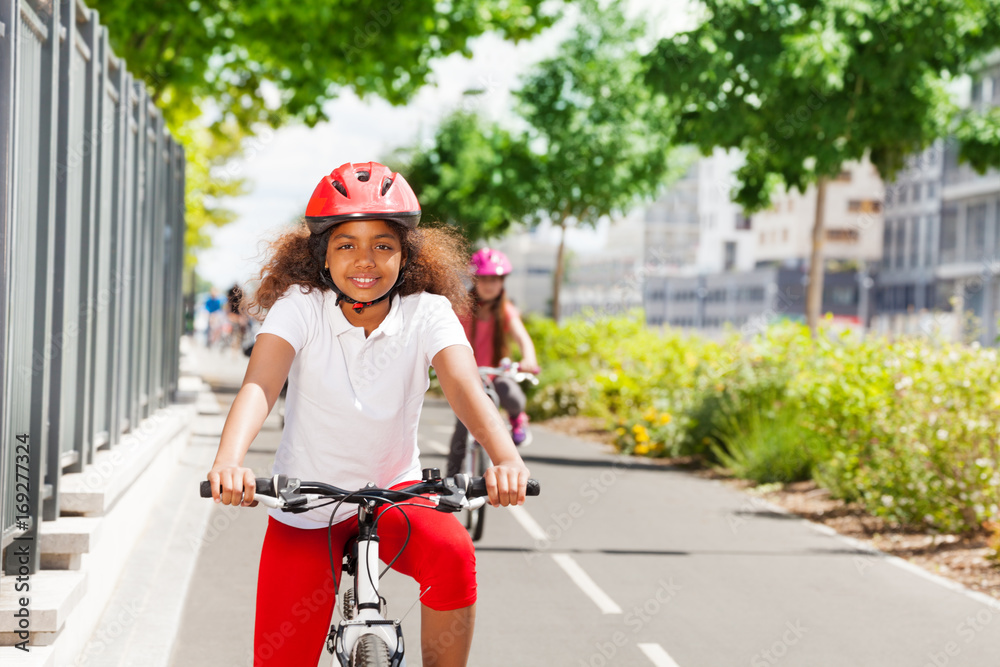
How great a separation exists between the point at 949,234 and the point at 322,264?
56747 millimetres

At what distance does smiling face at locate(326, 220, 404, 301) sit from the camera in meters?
3.03

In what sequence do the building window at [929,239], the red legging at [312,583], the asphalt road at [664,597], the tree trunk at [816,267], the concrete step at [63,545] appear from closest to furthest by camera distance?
the red legging at [312,583] → the concrete step at [63,545] → the asphalt road at [664,597] → the tree trunk at [816,267] → the building window at [929,239]

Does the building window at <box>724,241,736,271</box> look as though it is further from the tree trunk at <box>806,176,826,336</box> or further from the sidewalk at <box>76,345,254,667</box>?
the sidewalk at <box>76,345,254,667</box>

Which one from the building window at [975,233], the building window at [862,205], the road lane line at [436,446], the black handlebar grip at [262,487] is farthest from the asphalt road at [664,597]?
the building window at [862,205]

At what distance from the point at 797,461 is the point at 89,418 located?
673 centimetres

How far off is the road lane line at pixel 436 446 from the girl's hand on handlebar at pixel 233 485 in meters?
9.74

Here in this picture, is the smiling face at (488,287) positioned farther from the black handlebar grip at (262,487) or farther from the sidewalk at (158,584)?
the black handlebar grip at (262,487)

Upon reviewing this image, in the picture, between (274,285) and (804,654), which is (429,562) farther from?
(804,654)

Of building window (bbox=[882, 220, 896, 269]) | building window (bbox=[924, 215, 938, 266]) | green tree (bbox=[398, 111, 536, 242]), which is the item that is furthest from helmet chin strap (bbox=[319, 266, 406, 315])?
building window (bbox=[882, 220, 896, 269])

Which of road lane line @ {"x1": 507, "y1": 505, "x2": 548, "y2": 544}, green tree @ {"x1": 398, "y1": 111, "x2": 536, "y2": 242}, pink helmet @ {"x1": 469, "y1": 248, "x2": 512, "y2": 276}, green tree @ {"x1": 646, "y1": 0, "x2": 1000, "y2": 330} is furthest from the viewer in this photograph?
green tree @ {"x1": 398, "y1": 111, "x2": 536, "y2": 242}

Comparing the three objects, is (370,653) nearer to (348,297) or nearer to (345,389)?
(345,389)

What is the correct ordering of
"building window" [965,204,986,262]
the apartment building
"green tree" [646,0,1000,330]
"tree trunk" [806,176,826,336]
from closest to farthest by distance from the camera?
"green tree" [646,0,1000,330] → "tree trunk" [806,176,826,336] → "building window" [965,204,986,262] → the apartment building

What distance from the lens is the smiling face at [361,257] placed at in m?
3.03

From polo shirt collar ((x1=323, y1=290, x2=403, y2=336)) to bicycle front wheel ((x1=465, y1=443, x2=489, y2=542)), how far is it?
472cm
